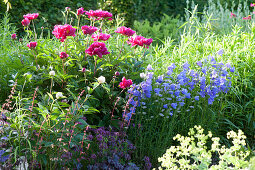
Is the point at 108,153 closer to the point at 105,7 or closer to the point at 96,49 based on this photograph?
the point at 96,49

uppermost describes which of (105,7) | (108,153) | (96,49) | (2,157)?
(96,49)

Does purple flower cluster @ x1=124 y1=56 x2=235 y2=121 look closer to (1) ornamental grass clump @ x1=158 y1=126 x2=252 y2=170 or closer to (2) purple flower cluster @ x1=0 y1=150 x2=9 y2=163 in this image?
(1) ornamental grass clump @ x1=158 y1=126 x2=252 y2=170

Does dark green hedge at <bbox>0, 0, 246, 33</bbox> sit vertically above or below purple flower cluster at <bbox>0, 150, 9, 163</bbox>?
above

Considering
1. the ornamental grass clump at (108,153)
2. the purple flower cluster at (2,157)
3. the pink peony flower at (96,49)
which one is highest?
the pink peony flower at (96,49)

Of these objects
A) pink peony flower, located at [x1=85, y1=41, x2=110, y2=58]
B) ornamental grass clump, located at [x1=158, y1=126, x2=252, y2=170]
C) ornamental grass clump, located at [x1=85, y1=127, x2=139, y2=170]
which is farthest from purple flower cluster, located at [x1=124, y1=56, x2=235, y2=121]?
ornamental grass clump, located at [x1=158, y1=126, x2=252, y2=170]

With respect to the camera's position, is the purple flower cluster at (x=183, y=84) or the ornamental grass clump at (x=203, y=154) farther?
the purple flower cluster at (x=183, y=84)

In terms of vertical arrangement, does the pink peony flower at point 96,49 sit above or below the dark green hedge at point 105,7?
A: above

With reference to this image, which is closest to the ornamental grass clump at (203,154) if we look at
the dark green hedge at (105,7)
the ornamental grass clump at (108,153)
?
the ornamental grass clump at (108,153)

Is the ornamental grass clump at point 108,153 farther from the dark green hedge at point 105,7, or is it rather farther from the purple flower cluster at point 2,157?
the dark green hedge at point 105,7

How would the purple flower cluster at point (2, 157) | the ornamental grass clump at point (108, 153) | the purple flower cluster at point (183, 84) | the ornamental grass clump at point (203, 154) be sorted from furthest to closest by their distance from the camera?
the purple flower cluster at point (183, 84) → the ornamental grass clump at point (108, 153) → the purple flower cluster at point (2, 157) → the ornamental grass clump at point (203, 154)

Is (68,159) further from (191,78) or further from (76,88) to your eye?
(191,78)

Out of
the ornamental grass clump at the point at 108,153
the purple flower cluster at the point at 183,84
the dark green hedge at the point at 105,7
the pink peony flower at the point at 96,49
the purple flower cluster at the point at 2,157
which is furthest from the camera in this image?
the dark green hedge at the point at 105,7

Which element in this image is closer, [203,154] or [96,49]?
[203,154]

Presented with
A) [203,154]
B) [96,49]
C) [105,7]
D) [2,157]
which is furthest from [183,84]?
[105,7]
